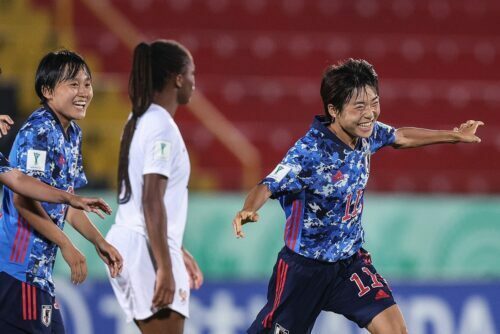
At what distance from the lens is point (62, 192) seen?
3945 mm

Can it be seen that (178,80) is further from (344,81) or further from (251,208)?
(344,81)

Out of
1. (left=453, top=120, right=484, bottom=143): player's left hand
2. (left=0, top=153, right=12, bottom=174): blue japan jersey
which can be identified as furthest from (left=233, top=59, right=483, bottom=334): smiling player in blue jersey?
(left=0, top=153, right=12, bottom=174): blue japan jersey

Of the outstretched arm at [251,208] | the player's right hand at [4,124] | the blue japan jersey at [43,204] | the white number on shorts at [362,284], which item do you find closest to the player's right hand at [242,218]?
the outstretched arm at [251,208]

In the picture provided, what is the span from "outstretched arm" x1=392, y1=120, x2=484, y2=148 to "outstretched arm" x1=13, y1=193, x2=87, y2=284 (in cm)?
177

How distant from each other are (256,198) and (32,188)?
96 cm

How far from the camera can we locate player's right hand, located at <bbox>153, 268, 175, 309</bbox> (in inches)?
168

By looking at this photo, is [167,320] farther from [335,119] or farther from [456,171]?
[456,171]

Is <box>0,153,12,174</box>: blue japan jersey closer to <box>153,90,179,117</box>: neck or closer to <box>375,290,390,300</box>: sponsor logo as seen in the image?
<box>153,90,179,117</box>: neck

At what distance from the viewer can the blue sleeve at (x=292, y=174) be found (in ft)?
15.0

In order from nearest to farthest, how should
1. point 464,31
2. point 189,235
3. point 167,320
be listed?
point 167,320
point 189,235
point 464,31

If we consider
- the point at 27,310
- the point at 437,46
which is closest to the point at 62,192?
the point at 27,310

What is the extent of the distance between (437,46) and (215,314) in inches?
277

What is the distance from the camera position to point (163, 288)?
4277 millimetres

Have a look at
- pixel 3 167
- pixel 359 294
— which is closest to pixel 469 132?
pixel 359 294
